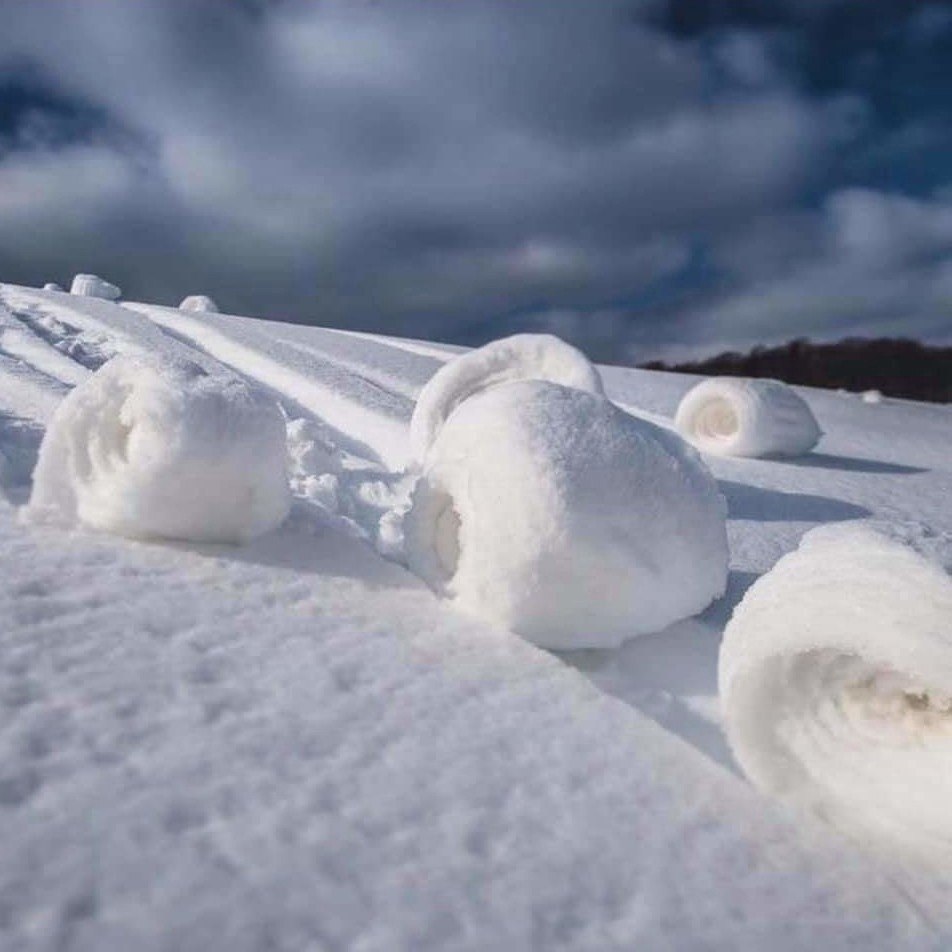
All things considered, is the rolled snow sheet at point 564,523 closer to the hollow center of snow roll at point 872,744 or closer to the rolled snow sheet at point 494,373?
the hollow center of snow roll at point 872,744

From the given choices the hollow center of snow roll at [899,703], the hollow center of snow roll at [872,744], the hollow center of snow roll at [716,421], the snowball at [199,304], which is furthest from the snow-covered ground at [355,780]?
the snowball at [199,304]

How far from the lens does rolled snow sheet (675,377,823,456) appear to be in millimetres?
5230

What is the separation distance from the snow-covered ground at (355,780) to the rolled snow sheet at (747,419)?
2.80 m

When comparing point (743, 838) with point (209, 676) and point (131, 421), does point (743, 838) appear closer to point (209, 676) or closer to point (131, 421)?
point (209, 676)

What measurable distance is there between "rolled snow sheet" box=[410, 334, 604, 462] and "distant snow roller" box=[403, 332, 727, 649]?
1.61 m

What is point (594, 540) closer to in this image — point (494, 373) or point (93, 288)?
point (494, 373)

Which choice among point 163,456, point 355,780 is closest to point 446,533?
point 163,456

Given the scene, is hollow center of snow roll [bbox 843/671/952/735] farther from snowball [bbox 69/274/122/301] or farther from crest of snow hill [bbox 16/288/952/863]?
snowball [bbox 69/274/122/301]

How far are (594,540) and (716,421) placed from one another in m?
3.68

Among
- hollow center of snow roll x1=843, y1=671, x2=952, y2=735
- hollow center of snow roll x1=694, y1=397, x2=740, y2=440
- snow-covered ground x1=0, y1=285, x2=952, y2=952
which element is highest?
hollow center of snow roll x1=694, y1=397, x2=740, y2=440

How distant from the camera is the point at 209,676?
5.46ft

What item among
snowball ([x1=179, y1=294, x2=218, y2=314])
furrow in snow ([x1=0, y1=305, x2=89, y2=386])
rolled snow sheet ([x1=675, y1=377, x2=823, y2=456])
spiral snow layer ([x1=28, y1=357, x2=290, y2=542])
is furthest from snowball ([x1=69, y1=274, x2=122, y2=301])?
spiral snow layer ([x1=28, y1=357, x2=290, y2=542])

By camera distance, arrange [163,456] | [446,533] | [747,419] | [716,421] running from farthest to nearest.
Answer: [716,421]
[747,419]
[446,533]
[163,456]

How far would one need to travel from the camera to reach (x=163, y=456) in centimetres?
221
